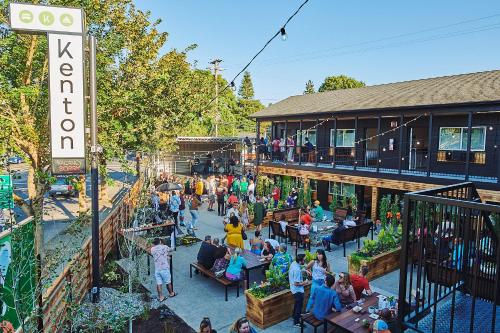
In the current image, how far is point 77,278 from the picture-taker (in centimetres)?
770

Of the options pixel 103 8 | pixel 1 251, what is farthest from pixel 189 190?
pixel 1 251

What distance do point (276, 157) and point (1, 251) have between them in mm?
21031

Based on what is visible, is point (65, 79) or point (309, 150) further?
point (309, 150)

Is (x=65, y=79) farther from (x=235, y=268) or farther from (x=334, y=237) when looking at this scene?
(x=334, y=237)

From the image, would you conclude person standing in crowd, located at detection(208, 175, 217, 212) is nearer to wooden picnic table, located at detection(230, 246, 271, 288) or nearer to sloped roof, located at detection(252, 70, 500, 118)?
sloped roof, located at detection(252, 70, 500, 118)

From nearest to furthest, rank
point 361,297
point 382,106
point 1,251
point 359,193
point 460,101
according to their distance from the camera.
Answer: point 1,251 → point 361,297 → point 460,101 → point 382,106 → point 359,193

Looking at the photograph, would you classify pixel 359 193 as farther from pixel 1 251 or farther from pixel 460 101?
pixel 1 251

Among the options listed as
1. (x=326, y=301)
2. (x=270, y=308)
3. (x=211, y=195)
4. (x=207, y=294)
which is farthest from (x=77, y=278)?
(x=211, y=195)

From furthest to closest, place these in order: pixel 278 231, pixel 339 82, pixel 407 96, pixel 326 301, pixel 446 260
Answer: pixel 339 82, pixel 407 96, pixel 278 231, pixel 326 301, pixel 446 260

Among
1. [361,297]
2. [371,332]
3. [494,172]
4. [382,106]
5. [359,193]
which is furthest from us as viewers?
[359,193]

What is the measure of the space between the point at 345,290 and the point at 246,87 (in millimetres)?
78411

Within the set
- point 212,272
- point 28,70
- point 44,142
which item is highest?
point 28,70

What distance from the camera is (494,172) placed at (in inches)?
628

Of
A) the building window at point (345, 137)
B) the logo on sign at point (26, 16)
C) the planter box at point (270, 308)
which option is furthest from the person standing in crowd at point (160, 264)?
the building window at point (345, 137)
